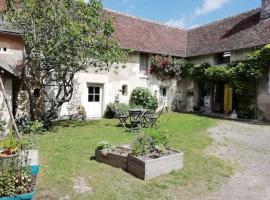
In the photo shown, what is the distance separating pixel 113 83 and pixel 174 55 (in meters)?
5.24

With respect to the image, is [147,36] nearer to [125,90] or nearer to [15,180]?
[125,90]

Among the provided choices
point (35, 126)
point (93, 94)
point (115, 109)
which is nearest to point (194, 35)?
point (115, 109)

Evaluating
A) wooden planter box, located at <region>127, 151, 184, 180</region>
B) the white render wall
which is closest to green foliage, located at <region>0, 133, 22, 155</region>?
wooden planter box, located at <region>127, 151, 184, 180</region>

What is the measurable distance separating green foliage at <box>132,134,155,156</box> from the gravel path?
1.83 m

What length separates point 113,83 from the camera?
16594 millimetres

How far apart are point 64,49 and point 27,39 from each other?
4.61ft

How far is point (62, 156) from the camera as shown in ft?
24.6

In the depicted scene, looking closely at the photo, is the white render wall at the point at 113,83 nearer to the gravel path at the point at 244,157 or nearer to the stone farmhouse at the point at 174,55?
the stone farmhouse at the point at 174,55

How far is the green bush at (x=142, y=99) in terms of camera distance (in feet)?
55.8

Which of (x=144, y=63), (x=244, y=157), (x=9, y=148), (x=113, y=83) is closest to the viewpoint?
(x=9, y=148)

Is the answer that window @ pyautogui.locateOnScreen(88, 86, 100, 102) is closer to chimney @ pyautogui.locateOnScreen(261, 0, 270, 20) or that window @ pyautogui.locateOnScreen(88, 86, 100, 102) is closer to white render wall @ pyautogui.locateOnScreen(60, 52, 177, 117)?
white render wall @ pyautogui.locateOnScreen(60, 52, 177, 117)

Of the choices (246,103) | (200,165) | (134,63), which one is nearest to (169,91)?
(134,63)

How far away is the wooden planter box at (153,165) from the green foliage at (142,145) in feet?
0.60

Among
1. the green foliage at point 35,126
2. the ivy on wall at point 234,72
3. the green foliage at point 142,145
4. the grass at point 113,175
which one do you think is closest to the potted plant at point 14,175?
the grass at point 113,175
